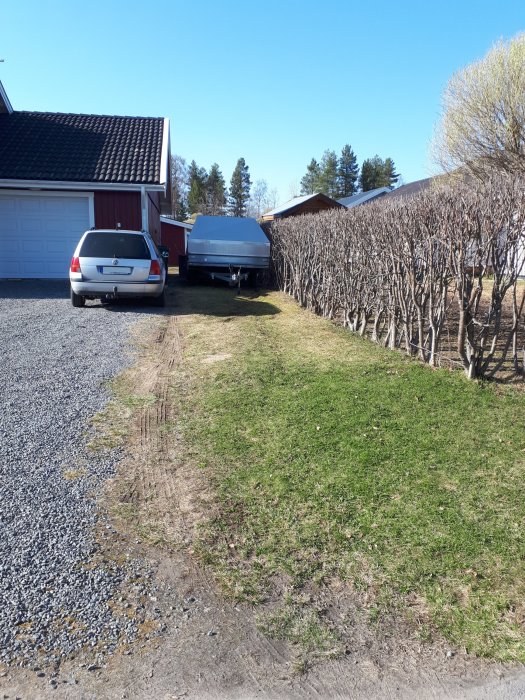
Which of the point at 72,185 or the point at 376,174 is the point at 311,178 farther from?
the point at 72,185

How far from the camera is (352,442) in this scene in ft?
13.5

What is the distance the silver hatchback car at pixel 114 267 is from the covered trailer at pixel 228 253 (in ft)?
12.8

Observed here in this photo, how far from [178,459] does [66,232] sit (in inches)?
492

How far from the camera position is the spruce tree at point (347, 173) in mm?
67125

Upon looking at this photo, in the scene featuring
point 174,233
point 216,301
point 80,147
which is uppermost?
point 80,147

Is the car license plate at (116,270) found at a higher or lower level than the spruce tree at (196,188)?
lower

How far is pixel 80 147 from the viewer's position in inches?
610

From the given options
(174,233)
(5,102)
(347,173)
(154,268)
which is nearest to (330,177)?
(347,173)

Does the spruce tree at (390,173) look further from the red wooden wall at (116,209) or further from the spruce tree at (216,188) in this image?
the red wooden wall at (116,209)

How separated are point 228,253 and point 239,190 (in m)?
62.3

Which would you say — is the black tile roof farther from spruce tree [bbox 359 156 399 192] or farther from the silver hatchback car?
spruce tree [bbox 359 156 399 192]

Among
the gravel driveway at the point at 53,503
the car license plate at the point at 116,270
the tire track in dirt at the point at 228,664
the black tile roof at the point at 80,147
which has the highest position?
the black tile roof at the point at 80,147

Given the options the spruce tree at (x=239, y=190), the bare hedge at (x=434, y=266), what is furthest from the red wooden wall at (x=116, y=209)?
the spruce tree at (x=239, y=190)

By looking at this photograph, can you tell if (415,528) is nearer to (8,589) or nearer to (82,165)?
(8,589)
